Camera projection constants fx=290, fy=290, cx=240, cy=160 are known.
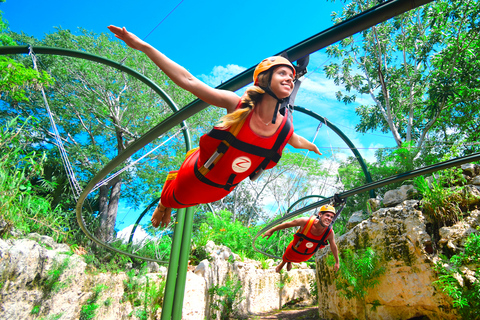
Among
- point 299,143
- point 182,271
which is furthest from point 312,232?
point 299,143

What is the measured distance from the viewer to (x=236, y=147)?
4.46ft

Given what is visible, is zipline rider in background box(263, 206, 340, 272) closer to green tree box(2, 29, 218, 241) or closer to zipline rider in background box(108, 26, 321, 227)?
zipline rider in background box(108, 26, 321, 227)

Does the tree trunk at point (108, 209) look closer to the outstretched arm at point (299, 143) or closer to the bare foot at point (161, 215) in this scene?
the bare foot at point (161, 215)

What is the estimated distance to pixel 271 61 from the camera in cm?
140

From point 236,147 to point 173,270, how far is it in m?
3.51

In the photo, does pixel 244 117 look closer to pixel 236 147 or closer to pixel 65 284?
pixel 236 147

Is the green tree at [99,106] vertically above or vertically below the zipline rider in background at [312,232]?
above

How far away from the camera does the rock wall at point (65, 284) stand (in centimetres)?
471

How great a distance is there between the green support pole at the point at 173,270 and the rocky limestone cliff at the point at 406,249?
4195 millimetres

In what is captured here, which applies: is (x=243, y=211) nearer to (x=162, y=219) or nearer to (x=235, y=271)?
(x=235, y=271)

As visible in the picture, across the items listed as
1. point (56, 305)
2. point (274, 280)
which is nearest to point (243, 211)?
point (274, 280)

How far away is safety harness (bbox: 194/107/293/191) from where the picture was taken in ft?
4.43

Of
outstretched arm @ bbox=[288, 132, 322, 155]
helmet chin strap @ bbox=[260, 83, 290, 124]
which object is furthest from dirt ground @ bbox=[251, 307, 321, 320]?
helmet chin strap @ bbox=[260, 83, 290, 124]

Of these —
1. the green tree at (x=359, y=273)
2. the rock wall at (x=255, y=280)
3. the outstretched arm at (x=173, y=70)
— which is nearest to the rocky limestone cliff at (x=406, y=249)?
the green tree at (x=359, y=273)
